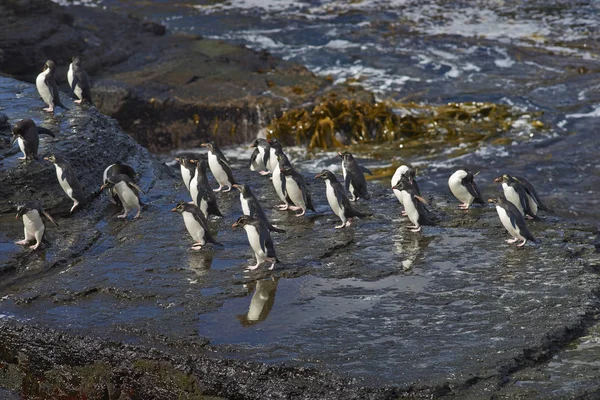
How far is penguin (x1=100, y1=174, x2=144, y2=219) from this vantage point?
1083cm

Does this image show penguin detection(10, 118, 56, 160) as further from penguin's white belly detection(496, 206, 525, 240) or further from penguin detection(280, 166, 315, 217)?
penguin's white belly detection(496, 206, 525, 240)

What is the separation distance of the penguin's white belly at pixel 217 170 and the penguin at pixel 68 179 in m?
1.82

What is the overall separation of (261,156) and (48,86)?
10.3 ft

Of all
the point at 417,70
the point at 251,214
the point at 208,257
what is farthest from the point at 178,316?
the point at 417,70

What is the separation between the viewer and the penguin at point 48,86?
1288cm

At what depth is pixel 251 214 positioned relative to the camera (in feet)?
33.0

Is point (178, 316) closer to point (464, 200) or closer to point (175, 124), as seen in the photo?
point (464, 200)

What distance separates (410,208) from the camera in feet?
34.3

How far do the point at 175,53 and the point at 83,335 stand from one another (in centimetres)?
1502

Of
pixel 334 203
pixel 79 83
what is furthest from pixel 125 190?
pixel 79 83

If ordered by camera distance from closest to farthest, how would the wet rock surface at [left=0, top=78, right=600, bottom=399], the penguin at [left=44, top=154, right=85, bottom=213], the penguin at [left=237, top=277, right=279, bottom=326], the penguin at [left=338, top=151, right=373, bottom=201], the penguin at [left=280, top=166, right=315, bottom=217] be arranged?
the wet rock surface at [left=0, top=78, right=600, bottom=399] → the penguin at [left=237, top=277, right=279, bottom=326] → the penguin at [left=44, top=154, right=85, bottom=213] → the penguin at [left=280, top=166, right=315, bottom=217] → the penguin at [left=338, top=151, right=373, bottom=201]

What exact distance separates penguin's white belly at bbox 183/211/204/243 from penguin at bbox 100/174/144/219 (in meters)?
1.24

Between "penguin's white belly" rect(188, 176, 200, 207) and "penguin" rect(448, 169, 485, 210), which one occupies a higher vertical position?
"penguin's white belly" rect(188, 176, 200, 207)

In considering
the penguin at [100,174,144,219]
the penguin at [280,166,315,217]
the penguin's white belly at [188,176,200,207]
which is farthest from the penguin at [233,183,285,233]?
the penguin at [100,174,144,219]
